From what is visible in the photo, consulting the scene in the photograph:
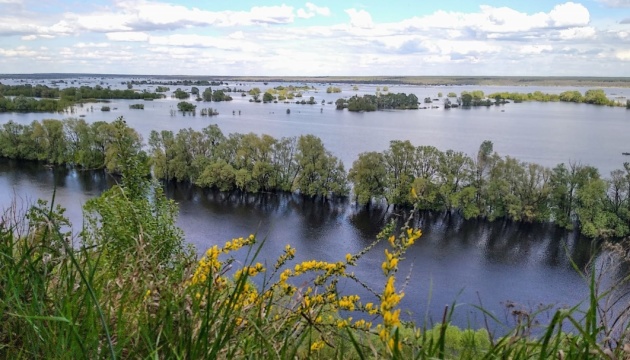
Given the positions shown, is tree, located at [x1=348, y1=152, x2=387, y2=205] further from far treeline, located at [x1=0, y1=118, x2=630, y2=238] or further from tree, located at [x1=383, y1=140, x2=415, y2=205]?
tree, located at [x1=383, y1=140, x2=415, y2=205]

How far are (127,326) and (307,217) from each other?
32.1m

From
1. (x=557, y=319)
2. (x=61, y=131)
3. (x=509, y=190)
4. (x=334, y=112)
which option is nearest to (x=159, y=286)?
(x=557, y=319)

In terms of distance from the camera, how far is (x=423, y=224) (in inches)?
1328

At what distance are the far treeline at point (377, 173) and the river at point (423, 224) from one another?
1.40 m

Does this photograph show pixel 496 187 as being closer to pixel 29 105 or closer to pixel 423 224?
pixel 423 224

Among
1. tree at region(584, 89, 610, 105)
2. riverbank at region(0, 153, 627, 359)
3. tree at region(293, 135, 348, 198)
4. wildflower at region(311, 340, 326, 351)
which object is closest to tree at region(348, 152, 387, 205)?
tree at region(293, 135, 348, 198)

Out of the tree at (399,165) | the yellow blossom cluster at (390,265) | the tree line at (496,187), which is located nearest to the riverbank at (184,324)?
the yellow blossom cluster at (390,265)

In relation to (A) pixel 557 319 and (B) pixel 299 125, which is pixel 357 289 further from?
(B) pixel 299 125

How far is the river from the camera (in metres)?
22.6

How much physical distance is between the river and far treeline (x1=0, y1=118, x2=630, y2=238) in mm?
1400

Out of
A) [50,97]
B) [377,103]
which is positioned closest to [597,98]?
[377,103]

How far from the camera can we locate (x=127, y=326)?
7.30ft

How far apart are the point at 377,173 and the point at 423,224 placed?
6.46m

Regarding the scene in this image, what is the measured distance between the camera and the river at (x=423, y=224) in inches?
890
